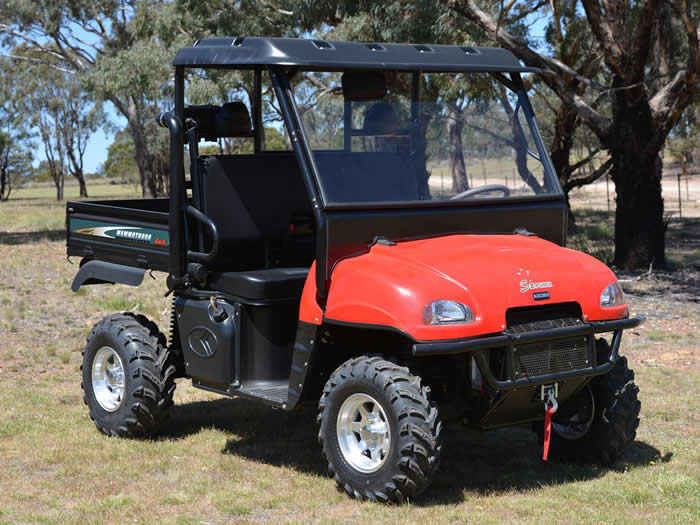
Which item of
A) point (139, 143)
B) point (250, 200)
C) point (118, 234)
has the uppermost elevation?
point (139, 143)

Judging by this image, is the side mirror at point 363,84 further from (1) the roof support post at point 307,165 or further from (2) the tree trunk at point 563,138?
(2) the tree trunk at point 563,138

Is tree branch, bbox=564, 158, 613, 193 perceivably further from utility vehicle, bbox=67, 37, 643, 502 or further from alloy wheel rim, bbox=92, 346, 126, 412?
alloy wheel rim, bbox=92, 346, 126, 412

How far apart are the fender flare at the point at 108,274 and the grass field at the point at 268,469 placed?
3.31 feet

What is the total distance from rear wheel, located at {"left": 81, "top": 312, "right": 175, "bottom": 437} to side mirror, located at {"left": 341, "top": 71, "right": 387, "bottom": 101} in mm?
2069

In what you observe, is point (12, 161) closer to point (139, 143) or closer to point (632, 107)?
point (139, 143)

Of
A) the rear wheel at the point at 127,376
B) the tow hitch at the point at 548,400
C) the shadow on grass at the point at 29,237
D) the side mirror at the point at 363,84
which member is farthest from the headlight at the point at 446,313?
the shadow on grass at the point at 29,237

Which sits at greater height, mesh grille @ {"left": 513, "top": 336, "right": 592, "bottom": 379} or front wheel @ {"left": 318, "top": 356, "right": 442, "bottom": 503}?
mesh grille @ {"left": 513, "top": 336, "right": 592, "bottom": 379}

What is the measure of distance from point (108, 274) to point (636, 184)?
10993 millimetres

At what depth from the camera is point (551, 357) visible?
17.8 ft

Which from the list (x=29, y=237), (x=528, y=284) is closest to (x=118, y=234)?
(x=528, y=284)

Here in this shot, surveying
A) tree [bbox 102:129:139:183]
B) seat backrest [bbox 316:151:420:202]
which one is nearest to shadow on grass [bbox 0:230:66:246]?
seat backrest [bbox 316:151:420:202]

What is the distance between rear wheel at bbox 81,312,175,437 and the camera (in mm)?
6734

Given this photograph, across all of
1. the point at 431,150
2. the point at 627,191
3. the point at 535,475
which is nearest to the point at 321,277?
the point at 431,150

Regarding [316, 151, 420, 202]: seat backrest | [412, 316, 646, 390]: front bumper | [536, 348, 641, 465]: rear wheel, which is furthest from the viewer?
[536, 348, 641, 465]: rear wheel
